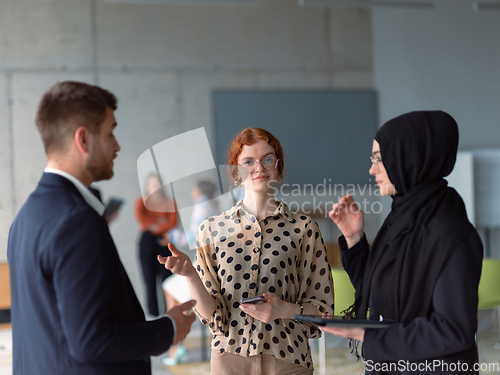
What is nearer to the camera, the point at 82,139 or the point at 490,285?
the point at 82,139

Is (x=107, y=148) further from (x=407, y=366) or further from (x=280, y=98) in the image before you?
(x=280, y=98)

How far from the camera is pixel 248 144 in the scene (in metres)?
1.96

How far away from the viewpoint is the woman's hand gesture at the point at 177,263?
1691 millimetres

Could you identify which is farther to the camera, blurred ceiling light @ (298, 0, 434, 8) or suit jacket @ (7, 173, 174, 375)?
blurred ceiling light @ (298, 0, 434, 8)

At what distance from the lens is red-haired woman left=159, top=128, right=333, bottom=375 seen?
6.19ft

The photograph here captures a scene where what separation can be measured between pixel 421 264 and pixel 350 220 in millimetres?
410

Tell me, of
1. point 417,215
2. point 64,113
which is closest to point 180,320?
point 64,113

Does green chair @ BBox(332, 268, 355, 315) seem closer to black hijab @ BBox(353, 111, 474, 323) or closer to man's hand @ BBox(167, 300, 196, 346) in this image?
black hijab @ BBox(353, 111, 474, 323)

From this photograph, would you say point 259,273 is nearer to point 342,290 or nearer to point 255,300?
point 255,300

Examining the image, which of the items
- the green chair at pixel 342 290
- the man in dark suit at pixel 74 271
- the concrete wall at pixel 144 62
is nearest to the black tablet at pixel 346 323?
the man in dark suit at pixel 74 271

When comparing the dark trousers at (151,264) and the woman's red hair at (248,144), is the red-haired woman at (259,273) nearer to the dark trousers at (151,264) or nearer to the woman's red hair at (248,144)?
the woman's red hair at (248,144)

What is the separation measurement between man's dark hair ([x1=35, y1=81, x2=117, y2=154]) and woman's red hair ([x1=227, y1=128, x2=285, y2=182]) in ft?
2.12

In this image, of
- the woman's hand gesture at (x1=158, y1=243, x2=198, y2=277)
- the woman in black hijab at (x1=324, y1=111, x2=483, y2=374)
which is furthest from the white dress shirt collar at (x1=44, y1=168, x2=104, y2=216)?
the woman in black hijab at (x1=324, y1=111, x2=483, y2=374)

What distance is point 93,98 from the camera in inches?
56.6
